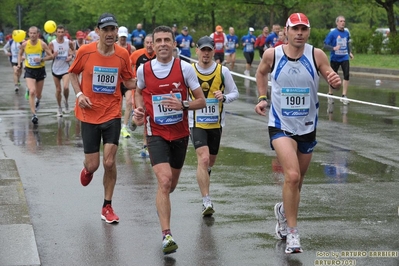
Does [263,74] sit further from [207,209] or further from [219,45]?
[219,45]

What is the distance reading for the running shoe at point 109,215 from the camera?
8391 mm

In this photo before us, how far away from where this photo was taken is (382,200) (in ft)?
30.8

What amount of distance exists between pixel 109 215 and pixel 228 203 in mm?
1474

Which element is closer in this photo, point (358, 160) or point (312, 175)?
point (312, 175)

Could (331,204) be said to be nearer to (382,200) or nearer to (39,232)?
(382,200)

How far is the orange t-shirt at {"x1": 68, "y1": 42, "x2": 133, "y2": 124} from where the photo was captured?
8719 mm

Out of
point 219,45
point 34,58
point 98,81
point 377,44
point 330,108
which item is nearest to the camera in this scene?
point 98,81

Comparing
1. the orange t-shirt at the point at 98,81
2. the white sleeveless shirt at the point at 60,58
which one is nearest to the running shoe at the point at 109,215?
the orange t-shirt at the point at 98,81

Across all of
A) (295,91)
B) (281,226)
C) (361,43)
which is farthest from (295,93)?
(361,43)

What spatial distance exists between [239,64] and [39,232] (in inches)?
1242

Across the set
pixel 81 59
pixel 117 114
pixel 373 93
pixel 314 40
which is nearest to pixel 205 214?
pixel 117 114

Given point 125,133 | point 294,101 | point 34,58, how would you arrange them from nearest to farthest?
point 294,101, point 125,133, point 34,58

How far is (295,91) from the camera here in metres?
7.43

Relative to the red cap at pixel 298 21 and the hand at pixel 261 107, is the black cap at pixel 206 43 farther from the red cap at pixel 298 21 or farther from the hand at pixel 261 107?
the red cap at pixel 298 21
